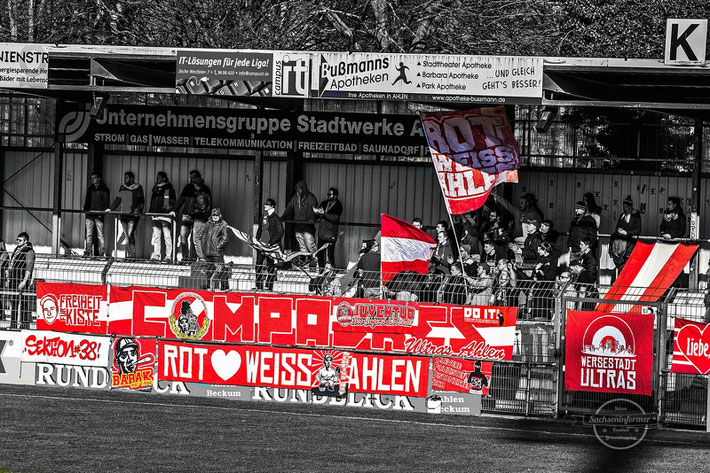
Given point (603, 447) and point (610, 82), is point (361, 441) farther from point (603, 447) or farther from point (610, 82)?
point (610, 82)

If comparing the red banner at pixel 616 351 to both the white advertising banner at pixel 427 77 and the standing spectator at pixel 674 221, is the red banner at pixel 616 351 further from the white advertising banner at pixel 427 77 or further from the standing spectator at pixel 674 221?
the standing spectator at pixel 674 221

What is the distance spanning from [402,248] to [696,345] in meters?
3.87

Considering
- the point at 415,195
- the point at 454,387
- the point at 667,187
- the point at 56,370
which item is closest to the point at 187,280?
the point at 56,370

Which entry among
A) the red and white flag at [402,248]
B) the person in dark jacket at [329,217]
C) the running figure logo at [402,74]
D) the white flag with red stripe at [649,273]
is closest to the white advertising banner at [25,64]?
the running figure logo at [402,74]

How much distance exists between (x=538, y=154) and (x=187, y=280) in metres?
9.54

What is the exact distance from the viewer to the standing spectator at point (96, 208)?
2266cm

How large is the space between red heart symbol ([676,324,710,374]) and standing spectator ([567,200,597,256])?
6.59 m

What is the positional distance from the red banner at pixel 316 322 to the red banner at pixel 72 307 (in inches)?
6.1

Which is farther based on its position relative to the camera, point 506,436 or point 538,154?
point 538,154

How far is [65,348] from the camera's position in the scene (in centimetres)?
1452

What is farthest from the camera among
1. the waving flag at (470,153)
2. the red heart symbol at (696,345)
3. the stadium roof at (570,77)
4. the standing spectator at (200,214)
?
the standing spectator at (200,214)

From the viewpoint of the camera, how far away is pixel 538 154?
22.2 meters

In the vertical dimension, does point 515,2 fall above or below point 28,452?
above

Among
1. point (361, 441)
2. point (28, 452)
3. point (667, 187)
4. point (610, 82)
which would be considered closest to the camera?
point (28, 452)
